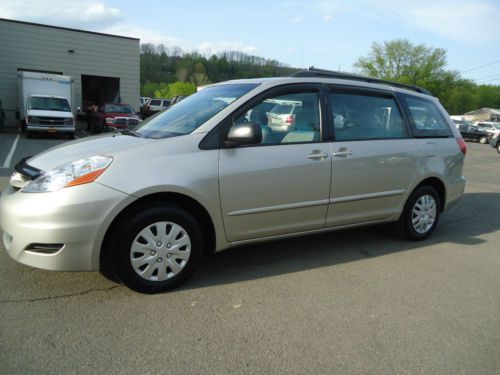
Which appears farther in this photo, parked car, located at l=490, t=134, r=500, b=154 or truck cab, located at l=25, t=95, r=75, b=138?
parked car, located at l=490, t=134, r=500, b=154

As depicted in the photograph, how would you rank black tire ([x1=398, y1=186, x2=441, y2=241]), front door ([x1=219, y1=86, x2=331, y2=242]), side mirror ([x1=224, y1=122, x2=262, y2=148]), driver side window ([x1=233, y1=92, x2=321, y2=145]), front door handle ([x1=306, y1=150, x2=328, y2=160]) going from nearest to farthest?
1. side mirror ([x1=224, y1=122, x2=262, y2=148])
2. front door ([x1=219, y1=86, x2=331, y2=242])
3. driver side window ([x1=233, y1=92, x2=321, y2=145])
4. front door handle ([x1=306, y1=150, x2=328, y2=160])
5. black tire ([x1=398, y1=186, x2=441, y2=241])

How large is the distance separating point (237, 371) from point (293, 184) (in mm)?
1789

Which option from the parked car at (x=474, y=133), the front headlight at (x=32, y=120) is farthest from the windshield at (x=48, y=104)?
the parked car at (x=474, y=133)

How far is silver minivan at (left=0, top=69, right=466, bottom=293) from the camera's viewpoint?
2934mm

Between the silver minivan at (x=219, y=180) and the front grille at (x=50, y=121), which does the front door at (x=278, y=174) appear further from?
the front grille at (x=50, y=121)

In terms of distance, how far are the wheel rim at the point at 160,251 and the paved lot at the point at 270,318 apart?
0.65 ft

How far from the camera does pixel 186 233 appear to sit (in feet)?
10.7

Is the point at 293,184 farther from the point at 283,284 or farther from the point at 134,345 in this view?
the point at 134,345

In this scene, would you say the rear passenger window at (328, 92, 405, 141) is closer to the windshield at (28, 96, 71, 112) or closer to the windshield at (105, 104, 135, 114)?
the windshield at (28, 96, 71, 112)

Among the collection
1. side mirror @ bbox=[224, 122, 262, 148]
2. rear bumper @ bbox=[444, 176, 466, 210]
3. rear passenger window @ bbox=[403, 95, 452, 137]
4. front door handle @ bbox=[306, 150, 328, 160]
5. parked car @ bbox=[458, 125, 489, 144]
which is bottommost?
parked car @ bbox=[458, 125, 489, 144]

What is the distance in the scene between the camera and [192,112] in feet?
12.4

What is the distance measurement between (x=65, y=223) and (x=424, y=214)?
395cm

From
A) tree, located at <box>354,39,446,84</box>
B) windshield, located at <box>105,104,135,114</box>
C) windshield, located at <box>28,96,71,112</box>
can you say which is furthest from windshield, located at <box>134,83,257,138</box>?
tree, located at <box>354,39,446,84</box>

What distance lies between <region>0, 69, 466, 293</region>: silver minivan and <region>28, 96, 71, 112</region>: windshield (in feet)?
47.3
